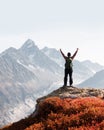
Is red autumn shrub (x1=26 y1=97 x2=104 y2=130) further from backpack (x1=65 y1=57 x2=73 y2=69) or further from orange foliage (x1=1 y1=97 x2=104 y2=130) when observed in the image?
backpack (x1=65 y1=57 x2=73 y2=69)

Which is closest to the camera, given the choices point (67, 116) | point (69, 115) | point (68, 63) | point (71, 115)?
point (71, 115)

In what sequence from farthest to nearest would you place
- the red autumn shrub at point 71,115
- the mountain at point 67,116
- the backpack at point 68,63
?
the backpack at point 68,63
the mountain at point 67,116
the red autumn shrub at point 71,115

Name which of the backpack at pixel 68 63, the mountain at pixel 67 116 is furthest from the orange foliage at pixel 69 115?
the backpack at pixel 68 63

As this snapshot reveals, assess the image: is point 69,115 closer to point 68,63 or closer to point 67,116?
point 67,116

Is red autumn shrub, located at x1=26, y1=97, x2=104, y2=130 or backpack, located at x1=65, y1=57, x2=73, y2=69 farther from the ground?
backpack, located at x1=65, y1=57, x2=73, y2=69

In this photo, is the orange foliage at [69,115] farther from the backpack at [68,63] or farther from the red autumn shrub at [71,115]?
the backpack at [68,63]

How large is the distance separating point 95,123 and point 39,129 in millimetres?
3207

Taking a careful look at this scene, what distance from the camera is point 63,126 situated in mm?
19797

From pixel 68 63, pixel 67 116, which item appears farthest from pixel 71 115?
pixel 68 63

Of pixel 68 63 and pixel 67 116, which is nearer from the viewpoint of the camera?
pixel 67 116

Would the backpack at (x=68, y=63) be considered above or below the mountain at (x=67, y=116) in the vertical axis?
above

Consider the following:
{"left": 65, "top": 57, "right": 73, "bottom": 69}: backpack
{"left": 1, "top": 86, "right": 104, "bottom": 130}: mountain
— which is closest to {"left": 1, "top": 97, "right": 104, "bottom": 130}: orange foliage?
{"left": 1, "top": 86, "right": 104, "bottom": 130}: mountain

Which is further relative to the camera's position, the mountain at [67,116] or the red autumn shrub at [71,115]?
the mountain at [67,116]

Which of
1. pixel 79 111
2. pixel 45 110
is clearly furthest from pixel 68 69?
pixel 79 111
